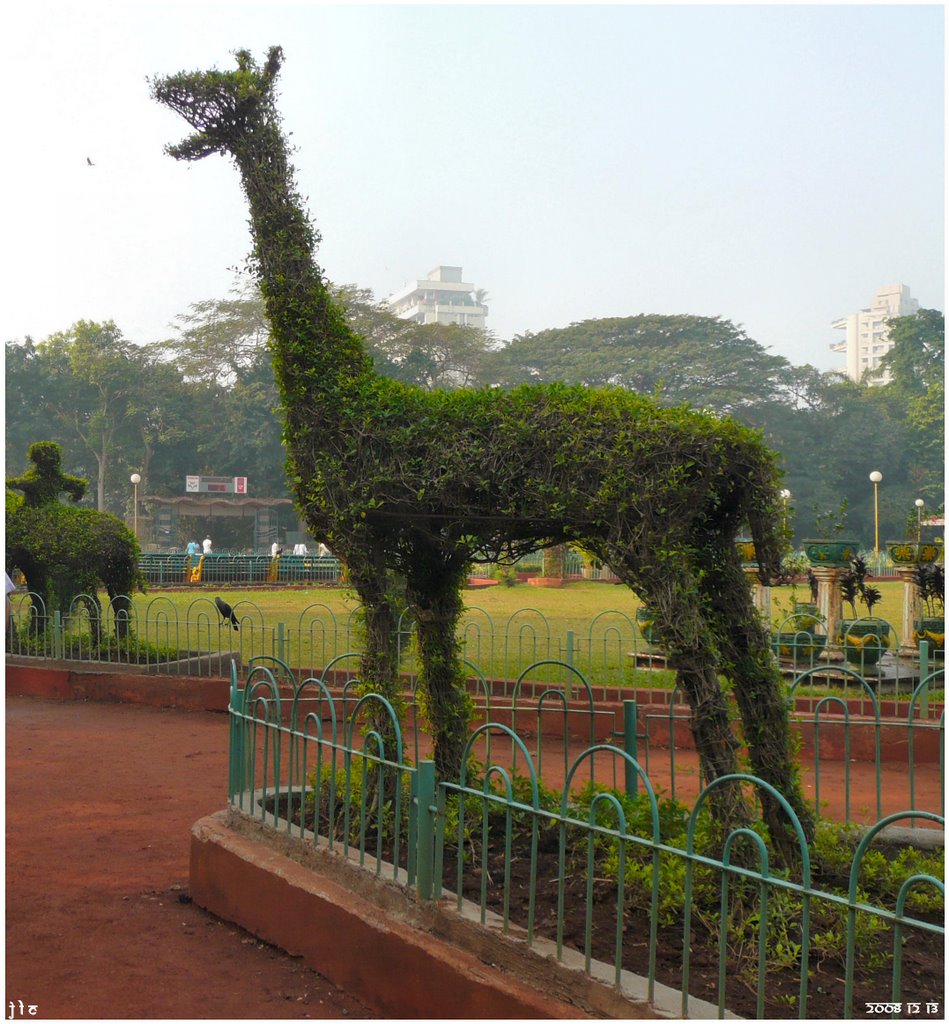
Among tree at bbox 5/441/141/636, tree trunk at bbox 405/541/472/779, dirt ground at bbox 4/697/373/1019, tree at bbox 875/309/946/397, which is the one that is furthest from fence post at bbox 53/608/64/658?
tree at bbox 875/309/946/397

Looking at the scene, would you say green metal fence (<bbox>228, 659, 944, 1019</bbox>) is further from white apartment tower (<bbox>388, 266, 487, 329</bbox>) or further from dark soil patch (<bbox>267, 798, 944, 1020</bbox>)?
white apartment tower (<bbox>388, 266, 487, 329</bbox>)

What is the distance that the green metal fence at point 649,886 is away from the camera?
3256mm

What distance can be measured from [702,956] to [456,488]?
2270mm

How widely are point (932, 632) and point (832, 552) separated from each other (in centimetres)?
133

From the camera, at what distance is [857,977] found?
11.8ft

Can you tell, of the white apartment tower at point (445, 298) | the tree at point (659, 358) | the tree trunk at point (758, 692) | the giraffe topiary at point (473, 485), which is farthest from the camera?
the white apartment tower at point (445, 298)

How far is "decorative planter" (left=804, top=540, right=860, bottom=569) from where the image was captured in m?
11.4

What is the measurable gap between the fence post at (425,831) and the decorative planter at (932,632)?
848cm

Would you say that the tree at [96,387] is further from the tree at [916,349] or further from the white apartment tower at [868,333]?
the white apartment tower at [868,333]

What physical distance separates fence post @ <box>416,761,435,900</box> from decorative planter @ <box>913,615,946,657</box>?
27.8ft

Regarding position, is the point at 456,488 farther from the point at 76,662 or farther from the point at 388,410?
the point at 76,662

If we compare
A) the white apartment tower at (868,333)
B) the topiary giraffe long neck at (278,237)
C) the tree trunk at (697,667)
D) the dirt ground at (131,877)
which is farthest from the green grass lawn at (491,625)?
the white apartment tower at (868,333)

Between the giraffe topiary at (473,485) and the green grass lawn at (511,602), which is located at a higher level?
the giraffe topiary at (473,485)

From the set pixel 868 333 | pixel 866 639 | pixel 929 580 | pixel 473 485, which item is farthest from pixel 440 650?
pixel 868 333
